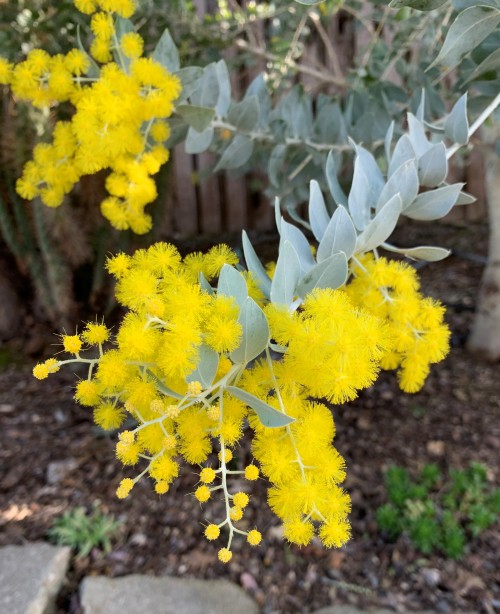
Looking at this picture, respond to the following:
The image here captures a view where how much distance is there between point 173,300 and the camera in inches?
23.1

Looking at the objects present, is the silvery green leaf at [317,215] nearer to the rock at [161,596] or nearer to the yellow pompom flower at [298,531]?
the yellow pompom flower at [298,531]

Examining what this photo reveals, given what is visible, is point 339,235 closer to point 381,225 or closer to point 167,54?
point 381,225

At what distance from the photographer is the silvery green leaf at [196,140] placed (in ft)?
3.92

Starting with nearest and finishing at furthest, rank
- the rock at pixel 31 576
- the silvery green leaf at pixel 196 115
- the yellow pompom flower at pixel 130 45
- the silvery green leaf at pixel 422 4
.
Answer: the silvery green leaf at pixel 422 4 → the yellow pompom flower at pixel 130 45 → the silvery green leaf at pixel 196 115 → the rock at pixel 31 576

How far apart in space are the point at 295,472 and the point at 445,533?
109cm

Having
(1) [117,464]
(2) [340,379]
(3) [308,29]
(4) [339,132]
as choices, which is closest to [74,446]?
(1) [117,464]

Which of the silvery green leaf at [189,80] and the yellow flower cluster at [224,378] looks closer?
the yellow flower cluster at [224,378]

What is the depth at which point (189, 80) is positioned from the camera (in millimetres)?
1096

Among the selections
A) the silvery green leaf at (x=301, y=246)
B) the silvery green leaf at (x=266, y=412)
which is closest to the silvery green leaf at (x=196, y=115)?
the silvery green leaf at (x=301, y=246)

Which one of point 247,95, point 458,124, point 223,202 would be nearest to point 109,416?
point 458,124

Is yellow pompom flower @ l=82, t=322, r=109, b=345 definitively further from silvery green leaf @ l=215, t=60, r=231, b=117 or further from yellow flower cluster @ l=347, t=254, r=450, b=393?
silvery green leaf @ l=215, t=60, r=231, b=117

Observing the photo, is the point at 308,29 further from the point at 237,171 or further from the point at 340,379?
the point at 340,379

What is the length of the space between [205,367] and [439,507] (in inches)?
50.0

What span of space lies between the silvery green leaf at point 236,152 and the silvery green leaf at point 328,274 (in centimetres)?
76
